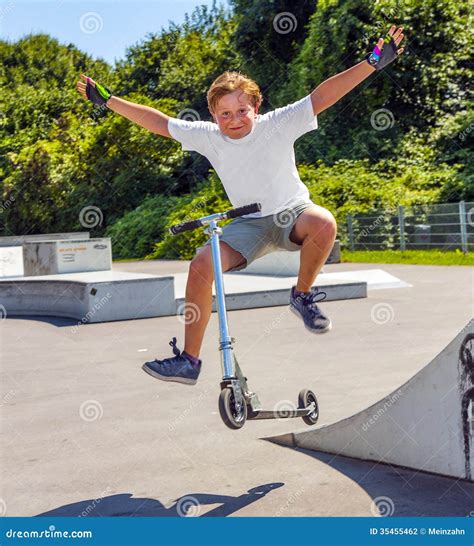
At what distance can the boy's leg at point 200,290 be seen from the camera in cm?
445

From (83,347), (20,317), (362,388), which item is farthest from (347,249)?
(362,388)

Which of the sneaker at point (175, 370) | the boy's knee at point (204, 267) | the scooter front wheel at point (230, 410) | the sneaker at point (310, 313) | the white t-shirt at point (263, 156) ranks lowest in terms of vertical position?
the scooter front wheel at point (230, 410)

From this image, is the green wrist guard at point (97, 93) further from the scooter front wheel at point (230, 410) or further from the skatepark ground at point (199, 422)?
the skatepark ground at point (199, 422)

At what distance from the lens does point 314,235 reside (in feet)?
15.1

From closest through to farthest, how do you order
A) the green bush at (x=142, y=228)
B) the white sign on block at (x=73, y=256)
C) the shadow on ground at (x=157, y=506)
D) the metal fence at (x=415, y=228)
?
the shadow on ground at (x=157, y=506)
the white sign on block at (x=73, y=256)
the metal fence at (x=415, y=228)
the green bush at (x=142, y=228)

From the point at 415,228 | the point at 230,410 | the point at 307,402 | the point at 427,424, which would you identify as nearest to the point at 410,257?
the point at 415,228

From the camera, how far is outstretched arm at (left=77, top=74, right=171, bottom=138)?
15.4ft

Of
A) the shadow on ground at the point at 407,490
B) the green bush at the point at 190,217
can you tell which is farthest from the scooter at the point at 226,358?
the green bush at the point at 190,217

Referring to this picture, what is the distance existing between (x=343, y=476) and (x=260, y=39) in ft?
103

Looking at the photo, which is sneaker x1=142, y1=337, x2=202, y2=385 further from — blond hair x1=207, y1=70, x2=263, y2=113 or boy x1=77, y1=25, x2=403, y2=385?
blond hair x1=207, y1=70, x2=263, y2=113

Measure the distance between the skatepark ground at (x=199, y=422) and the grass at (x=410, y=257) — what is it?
9048mm

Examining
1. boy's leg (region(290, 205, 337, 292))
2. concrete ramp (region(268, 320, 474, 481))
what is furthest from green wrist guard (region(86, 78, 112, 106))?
concrete ramp (region(268, 320, 474, 481))

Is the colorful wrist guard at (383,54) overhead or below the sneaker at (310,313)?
overhead

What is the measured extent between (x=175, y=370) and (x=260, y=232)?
2.80 ft
